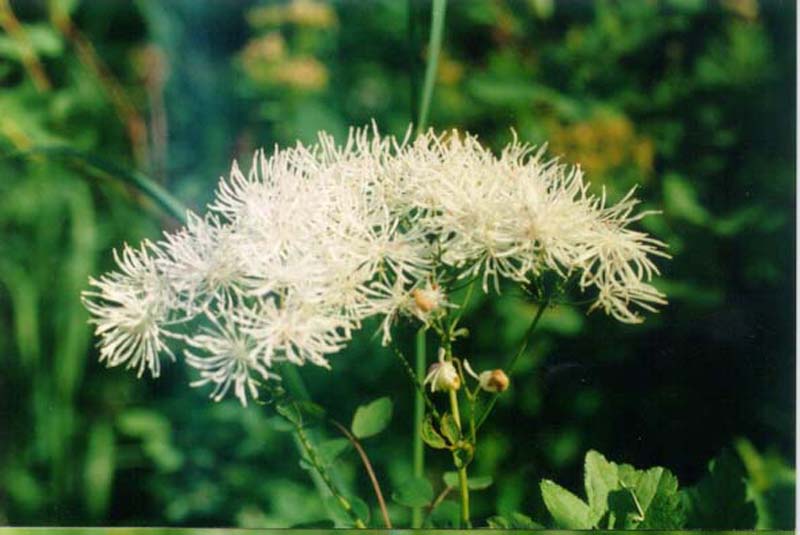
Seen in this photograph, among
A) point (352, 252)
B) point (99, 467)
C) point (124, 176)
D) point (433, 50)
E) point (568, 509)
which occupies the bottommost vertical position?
point (568, 509)

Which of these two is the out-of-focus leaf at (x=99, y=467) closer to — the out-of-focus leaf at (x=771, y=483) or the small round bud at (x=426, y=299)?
the small round bud at (x=426, y=299)

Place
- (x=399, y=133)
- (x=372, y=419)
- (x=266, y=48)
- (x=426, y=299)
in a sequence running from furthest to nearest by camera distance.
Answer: (x=266, y=48) → (x=399, y=133) → (x=372, y=419) → (x=426, y=299)

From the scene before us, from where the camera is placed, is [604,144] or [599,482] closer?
[599,482]

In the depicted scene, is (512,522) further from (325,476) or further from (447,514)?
(325,476)

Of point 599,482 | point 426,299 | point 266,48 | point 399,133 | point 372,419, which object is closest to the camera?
point 426,299

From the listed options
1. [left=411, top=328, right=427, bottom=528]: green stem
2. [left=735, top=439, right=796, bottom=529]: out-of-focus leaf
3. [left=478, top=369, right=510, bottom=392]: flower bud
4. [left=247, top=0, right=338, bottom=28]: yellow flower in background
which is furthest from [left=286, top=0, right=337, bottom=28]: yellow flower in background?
[left=735, top=439, right=796, bottom=529]: out-of-focus leaf

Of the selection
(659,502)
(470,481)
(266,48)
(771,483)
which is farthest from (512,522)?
(266,48)

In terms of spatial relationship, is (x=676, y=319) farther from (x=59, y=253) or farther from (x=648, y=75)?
(x=59, y=253)

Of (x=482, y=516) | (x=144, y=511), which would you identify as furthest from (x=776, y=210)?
(x=144, y=511)

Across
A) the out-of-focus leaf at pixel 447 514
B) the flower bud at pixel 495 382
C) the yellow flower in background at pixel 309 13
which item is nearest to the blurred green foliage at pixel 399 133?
the yellow flower in background at pixel 309 13
